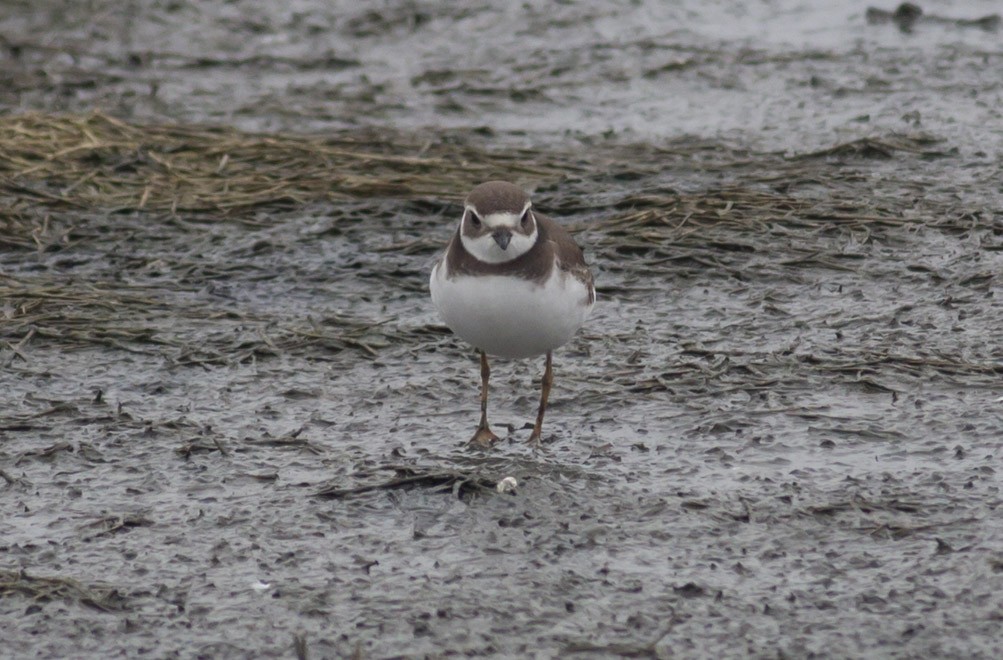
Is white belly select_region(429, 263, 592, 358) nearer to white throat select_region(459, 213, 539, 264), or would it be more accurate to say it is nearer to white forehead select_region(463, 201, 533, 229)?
white throat select_region(459, 213, 539, 264)

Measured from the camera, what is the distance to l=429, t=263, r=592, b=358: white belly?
6789 millimetres

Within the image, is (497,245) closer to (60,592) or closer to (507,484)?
(507,484)

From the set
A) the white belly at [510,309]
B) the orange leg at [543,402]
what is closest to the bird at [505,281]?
the white belly at [510,309]

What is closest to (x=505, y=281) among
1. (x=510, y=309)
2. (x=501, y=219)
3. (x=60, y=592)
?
(x=510, y=309)

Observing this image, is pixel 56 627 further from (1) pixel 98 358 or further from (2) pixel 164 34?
(2) pixel 164 34

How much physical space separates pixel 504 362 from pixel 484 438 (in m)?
1.30

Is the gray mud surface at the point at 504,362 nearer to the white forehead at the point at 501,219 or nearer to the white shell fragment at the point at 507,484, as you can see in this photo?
the white shell fragment at the point at 507,484

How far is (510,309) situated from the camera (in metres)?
6.79

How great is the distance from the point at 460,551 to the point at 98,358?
3.26 metres

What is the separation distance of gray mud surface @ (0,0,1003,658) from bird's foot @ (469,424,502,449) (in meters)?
0.11

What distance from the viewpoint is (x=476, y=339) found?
7.04 metres

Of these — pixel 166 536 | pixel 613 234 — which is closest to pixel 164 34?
pixel 613 234

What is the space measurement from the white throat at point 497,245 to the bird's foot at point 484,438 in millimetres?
933

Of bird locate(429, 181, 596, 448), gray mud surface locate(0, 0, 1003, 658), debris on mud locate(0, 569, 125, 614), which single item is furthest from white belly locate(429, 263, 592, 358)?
debris on mud locate(0, 569, 125, 614)
